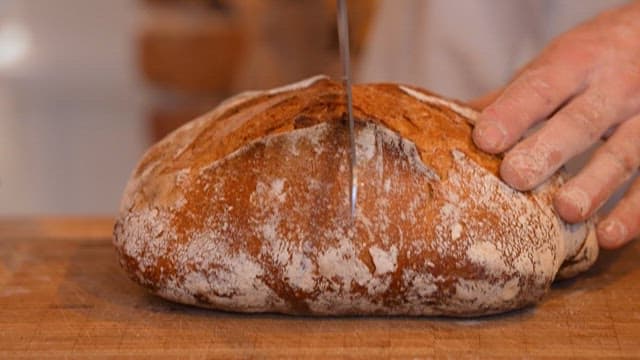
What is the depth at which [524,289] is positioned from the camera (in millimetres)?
1211

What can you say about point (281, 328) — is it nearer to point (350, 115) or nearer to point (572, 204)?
point (350, 115)

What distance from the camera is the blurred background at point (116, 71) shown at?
294cm

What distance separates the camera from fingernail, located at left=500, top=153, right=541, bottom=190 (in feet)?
4.03

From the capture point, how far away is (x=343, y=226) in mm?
1195

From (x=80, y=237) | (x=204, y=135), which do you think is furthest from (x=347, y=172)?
(x=80, y=237)

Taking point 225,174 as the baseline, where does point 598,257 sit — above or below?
below

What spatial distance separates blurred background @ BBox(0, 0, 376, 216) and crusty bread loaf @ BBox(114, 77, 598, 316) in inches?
60.0

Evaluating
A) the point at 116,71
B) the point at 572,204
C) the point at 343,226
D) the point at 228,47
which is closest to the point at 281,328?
the point at 343,226

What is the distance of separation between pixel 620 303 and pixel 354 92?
0.38 metres

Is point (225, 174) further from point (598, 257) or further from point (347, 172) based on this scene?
point (598, 257)

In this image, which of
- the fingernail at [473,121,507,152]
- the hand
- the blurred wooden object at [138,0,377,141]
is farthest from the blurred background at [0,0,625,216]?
the fingernail at [473,121,507,152]

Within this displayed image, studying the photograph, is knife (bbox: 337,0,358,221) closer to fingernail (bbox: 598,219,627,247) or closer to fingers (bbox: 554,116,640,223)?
fingers (bbox: 554,116,640,223)

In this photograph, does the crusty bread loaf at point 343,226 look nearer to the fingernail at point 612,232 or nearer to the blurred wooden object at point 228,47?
the fingernail at point 612,232

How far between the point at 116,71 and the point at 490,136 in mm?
2571
